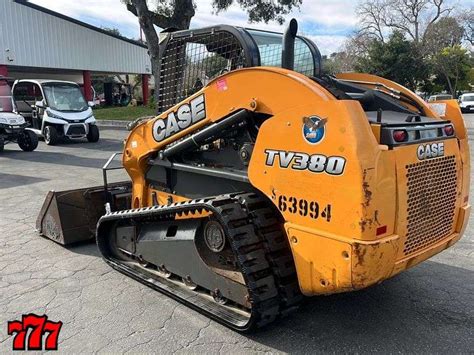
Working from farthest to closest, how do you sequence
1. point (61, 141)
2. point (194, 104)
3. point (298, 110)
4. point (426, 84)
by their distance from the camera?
point (426, 84), point (61, 141), point (194, 104), point (298, 110)

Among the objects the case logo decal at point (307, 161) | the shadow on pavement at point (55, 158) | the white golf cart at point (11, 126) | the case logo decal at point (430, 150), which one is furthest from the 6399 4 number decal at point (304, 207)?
the white golf cart at point (11, 126)

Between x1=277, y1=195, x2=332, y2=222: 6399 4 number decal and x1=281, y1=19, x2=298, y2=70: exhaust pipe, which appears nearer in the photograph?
x1=277, y1=195, x2=332, y2=222: 6399 4 number decal

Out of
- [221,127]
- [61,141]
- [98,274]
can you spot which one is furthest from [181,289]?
[61,141]

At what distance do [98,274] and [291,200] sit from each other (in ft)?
7.64

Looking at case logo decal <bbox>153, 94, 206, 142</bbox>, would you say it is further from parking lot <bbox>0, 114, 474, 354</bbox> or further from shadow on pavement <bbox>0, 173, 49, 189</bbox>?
shadow on pavement <bbox>0, 173, 49, 189</bbox>

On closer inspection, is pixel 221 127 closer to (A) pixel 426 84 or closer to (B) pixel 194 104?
(B) pixel 194 104

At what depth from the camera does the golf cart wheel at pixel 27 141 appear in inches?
522

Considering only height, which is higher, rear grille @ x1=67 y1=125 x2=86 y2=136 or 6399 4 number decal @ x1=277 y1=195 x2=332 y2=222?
6399 4 number decal @ x1=277 y1=195 x2=332 y2=222

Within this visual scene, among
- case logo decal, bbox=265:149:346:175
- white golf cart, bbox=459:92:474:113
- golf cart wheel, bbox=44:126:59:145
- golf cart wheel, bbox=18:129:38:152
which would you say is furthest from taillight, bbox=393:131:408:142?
white golf cart, bbox=459:92:474:113

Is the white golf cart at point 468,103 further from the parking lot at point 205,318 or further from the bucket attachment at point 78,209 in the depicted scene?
the bucket attachment at point 78,209

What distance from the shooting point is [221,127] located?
10.6 feet

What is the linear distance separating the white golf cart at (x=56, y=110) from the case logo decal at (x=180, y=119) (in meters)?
12.2

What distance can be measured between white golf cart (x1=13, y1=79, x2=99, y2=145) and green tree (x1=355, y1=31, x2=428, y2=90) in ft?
83.4

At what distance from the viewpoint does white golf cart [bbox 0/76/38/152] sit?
12844 mm
